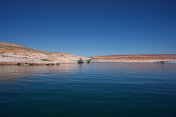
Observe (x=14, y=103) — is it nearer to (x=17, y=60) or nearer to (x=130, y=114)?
(x=130, y=114)

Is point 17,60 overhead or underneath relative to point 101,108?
overhead

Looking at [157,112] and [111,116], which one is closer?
[111,116]

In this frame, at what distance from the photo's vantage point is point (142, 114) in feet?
12.5

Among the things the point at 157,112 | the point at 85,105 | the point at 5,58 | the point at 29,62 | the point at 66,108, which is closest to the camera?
the point at 157,112

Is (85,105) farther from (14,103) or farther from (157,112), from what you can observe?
(14,103)

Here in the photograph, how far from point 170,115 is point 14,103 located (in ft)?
20.1

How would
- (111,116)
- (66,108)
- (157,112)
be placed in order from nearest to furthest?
(111,116)
(157,112)
(66,108)

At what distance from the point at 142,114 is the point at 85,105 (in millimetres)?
2165

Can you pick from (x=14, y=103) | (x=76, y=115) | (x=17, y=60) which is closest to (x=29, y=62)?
(x=17, y=60)

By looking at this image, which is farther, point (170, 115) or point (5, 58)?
point (5, 58)

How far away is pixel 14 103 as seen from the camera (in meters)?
4.66

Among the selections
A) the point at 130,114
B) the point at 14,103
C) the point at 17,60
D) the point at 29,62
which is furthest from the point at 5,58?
the point at 130,114

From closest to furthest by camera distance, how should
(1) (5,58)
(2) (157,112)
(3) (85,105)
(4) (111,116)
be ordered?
(4) (111,116) → (2) (157,112) → (3) (85,105) → (1) (5,58)

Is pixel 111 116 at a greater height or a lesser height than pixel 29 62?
lesser
